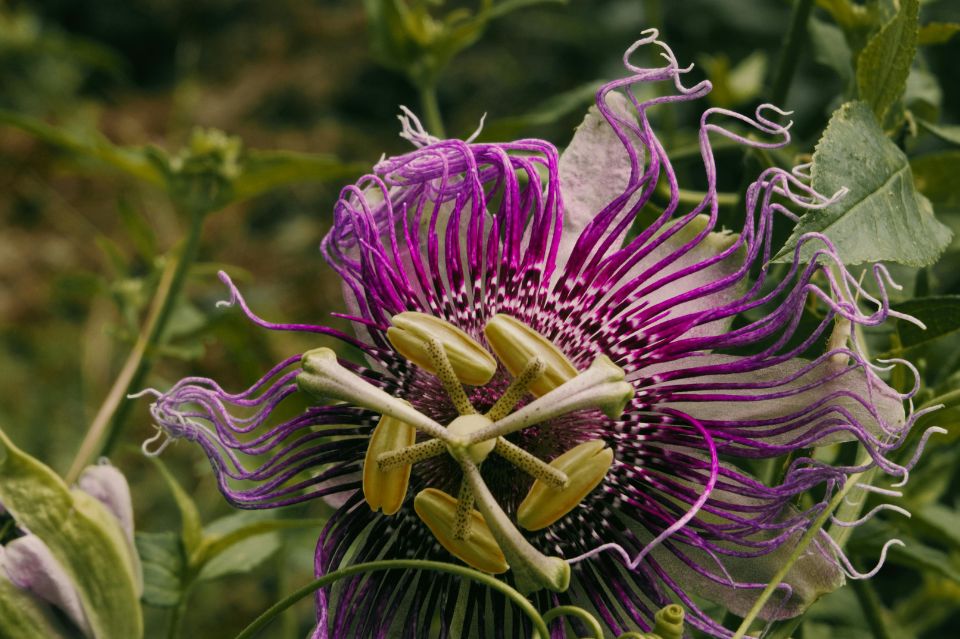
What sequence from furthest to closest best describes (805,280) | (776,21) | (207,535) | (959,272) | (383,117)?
(383,117)
(776,21)
(959,272)
(207,535)
(805,280)

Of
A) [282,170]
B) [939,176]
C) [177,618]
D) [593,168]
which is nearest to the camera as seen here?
[593,168]

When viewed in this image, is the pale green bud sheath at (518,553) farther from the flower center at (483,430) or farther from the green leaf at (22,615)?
the green leaf at (22,615)

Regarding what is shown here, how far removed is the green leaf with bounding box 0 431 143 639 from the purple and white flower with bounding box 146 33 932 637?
3.3 inches

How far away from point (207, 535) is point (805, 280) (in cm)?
52

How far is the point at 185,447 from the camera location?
2.36 m

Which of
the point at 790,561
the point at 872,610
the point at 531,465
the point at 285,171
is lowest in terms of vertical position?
the point at 872,610

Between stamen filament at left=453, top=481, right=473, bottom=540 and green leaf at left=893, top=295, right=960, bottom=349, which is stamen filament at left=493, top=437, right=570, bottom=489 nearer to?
stamen filament at left=453, top=481, right=473, bottom=540

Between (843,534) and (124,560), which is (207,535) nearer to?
(124,560)

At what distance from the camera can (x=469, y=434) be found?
70cm

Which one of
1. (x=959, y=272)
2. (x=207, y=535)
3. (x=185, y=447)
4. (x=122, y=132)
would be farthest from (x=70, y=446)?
(x=959, y=272)

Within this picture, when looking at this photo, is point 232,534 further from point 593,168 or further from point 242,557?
point 593,168

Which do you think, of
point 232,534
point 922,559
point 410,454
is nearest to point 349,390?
point 410,454

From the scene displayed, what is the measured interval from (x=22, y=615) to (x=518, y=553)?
287 mm

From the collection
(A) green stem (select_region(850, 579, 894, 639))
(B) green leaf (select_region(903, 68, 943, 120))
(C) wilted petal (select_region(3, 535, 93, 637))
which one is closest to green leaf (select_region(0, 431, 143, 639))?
(C) wilted petal (select_region(3, 535, 93, 637))
